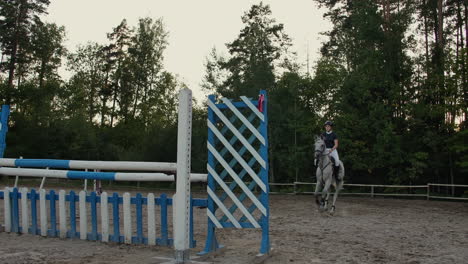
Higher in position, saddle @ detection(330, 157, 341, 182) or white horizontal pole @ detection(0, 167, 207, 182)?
white horizontal pole @ detection(0, 167, 207, 182)

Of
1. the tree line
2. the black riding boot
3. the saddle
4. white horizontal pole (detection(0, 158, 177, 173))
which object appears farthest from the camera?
the tree line

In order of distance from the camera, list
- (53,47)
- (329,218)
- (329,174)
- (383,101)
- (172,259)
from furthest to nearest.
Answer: (53,47), (383,101), (329,174), (329,218), (172,259)

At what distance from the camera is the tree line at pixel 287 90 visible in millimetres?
20500

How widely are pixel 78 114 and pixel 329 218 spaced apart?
88.9ft

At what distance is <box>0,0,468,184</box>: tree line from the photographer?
2050 centimetres

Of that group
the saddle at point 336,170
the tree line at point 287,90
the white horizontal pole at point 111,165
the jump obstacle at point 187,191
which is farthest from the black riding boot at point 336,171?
the tree line at point 287,90

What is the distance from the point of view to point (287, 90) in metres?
24.8

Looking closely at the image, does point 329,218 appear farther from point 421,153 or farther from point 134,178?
point 421,153

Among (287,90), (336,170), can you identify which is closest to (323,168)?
(336,170)

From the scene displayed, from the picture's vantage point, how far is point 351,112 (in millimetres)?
21828

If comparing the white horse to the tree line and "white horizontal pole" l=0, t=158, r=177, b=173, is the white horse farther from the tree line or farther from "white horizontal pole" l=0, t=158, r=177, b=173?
the tree line

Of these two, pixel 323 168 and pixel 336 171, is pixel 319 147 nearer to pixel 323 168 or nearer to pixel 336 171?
pixel 323 168

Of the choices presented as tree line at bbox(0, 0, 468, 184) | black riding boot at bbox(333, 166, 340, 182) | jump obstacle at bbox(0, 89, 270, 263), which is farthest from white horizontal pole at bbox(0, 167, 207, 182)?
tree line at bbox(0, 0, 468, 184)

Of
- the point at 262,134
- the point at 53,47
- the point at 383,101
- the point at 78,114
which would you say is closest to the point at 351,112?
the point at 383,101
